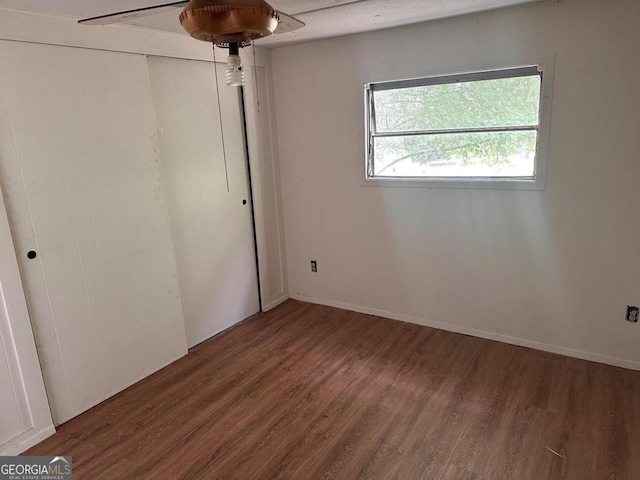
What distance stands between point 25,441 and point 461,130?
124 inches

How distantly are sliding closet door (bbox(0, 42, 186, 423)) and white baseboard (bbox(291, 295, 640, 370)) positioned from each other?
1.52m

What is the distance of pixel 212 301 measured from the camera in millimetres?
3289

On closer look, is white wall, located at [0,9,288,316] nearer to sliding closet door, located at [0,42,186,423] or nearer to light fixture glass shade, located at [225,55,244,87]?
sliding closet door, located at [0,42,186,423]

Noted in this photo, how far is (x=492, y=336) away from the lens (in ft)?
10.1

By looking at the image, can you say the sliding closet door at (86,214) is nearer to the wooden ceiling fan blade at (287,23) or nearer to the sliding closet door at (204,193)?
the sliding closet door at (204,193)

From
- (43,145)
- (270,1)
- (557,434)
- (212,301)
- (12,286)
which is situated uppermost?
(270,1)

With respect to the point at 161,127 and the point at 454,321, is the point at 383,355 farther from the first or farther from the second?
the point at 161,127

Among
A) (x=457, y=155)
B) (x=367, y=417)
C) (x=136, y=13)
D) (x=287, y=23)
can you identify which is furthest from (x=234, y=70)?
(x=457, y=155)

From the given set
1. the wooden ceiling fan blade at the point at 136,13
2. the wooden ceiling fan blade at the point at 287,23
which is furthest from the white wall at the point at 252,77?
the wooden ceiling fan blade at the point at 287,23

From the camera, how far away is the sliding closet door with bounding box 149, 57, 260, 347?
2844 millimetres

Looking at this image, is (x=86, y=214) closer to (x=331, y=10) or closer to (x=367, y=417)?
(x=331, y=10)

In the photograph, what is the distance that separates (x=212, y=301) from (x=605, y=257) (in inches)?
107

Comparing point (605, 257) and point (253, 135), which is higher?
point (253, 135)

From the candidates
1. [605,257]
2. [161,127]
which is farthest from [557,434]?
[161,127]
